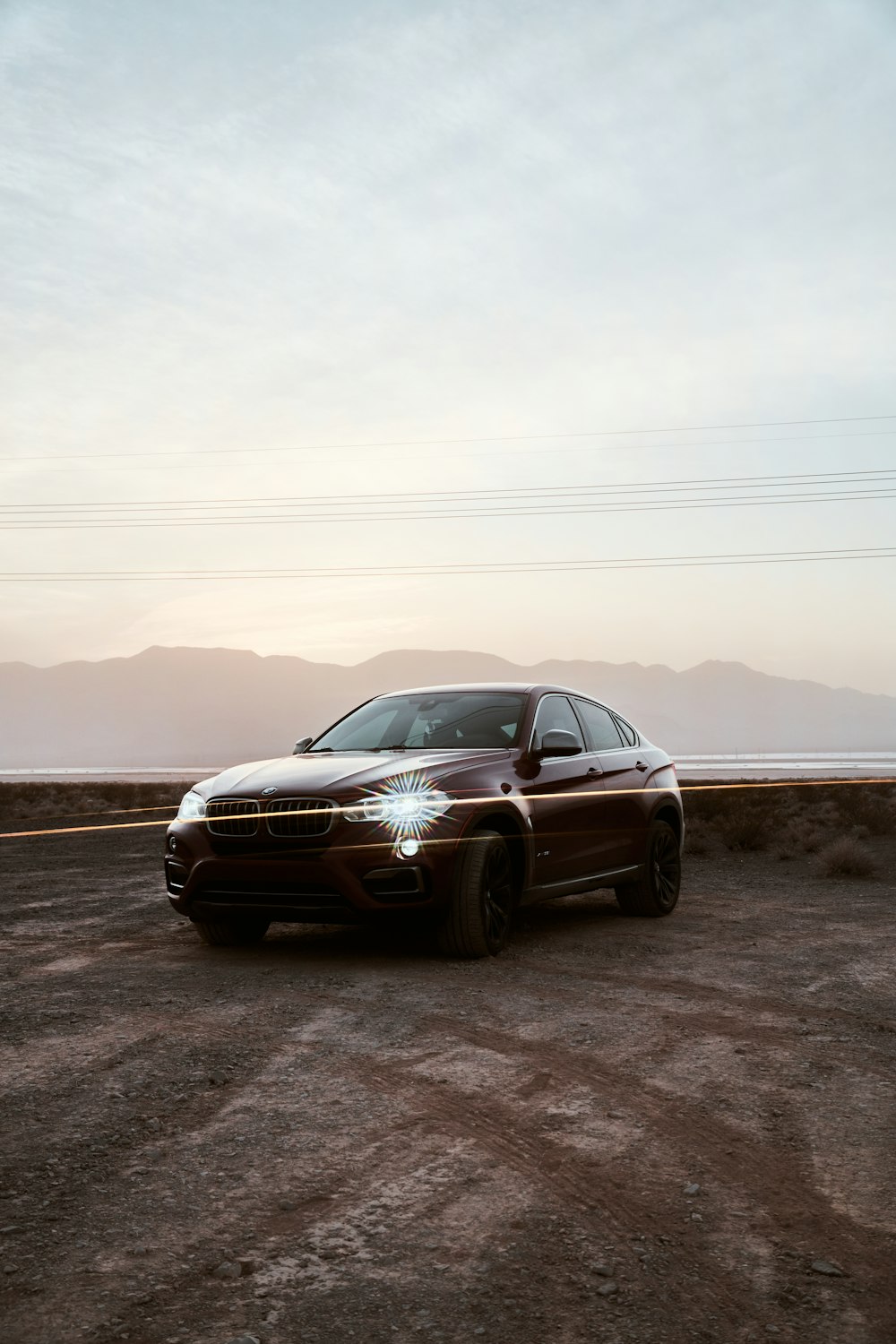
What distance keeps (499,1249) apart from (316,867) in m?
4.01

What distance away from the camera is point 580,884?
8.79 metres

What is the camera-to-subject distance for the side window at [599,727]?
9.52 meters

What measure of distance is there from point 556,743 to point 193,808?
2.40m

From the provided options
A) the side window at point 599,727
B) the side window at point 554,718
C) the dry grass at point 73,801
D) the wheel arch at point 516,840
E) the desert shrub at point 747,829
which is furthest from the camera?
the dry grass at point 73,801

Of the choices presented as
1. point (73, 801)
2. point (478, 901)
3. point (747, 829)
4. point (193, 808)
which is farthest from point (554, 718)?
point (73, 801)

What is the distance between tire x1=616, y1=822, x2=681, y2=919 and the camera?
9.78 meters

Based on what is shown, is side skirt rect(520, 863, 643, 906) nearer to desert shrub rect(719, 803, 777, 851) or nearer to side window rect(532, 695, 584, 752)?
side window rect(532, 695, 584, 752)

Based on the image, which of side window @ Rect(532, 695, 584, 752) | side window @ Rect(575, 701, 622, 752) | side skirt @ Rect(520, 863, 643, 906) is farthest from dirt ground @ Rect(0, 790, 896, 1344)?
side window @ Rect(575, 701, 622, 752)

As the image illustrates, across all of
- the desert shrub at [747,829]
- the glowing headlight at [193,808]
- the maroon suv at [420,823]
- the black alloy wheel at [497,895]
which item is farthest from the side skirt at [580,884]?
the desert shrub at [747,829]

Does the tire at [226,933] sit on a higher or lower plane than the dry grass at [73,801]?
higher

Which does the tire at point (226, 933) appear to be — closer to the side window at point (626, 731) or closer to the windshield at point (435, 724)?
the windshield at point (435, 724)

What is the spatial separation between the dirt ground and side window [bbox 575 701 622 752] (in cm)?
205

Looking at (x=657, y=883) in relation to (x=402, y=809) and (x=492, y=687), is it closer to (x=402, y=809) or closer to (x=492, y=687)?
(x=492, y=687)

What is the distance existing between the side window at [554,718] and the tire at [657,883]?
3.95 feet
